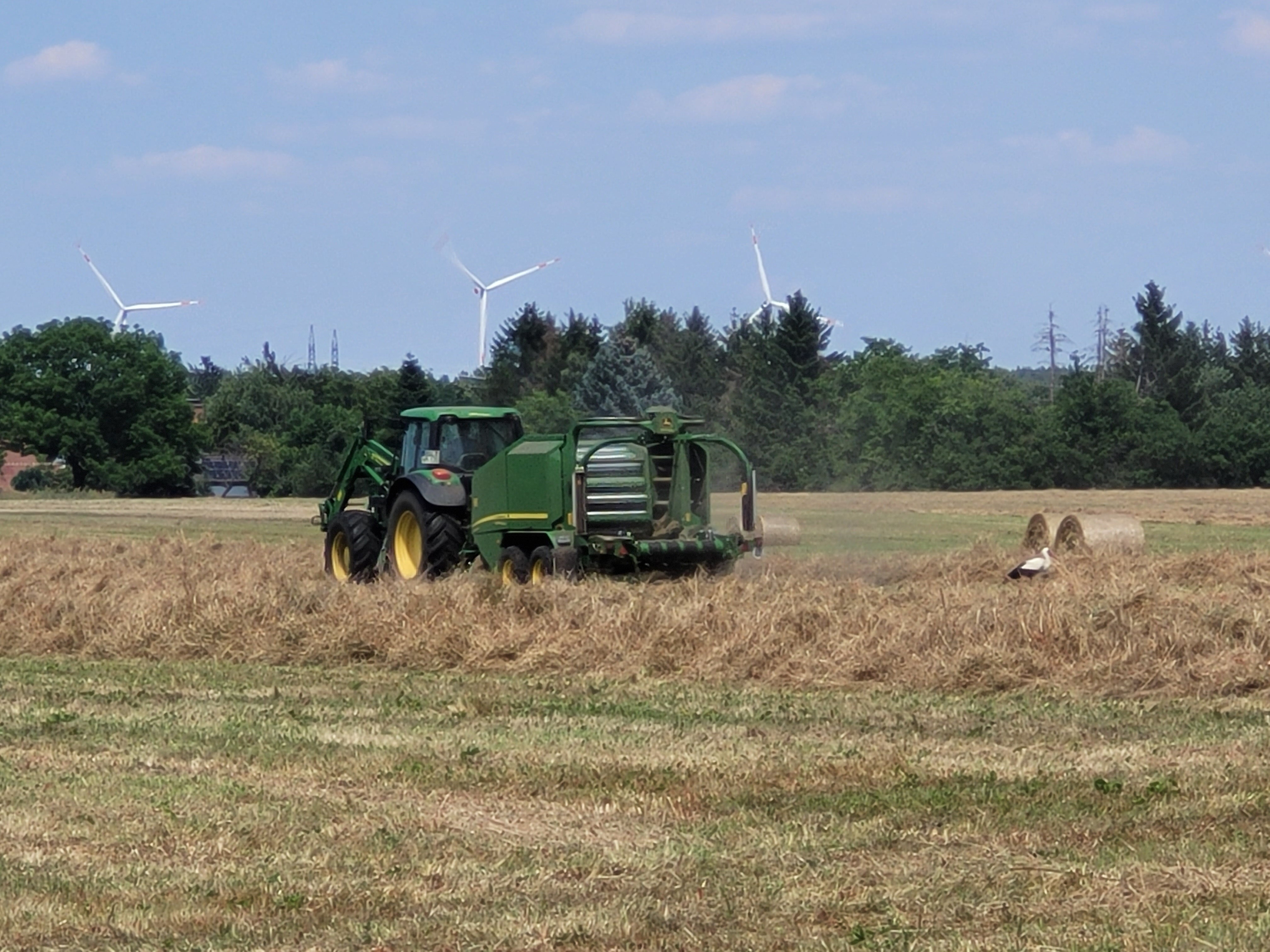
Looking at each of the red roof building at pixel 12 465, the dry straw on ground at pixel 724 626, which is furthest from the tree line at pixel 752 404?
the dry straw on ground at pixel 724 626

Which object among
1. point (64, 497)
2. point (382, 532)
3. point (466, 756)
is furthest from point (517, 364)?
point (466, 756)

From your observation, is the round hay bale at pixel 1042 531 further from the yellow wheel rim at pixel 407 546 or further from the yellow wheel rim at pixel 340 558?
the yellow wheel rim at pixel 340 558

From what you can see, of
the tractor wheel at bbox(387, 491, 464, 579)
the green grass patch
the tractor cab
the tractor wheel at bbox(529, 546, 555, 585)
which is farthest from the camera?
the tractor cab

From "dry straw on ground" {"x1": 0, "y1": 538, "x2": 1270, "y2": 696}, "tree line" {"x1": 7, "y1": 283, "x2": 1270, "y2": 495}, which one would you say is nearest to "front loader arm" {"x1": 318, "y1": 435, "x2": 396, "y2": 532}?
"dry straw on ground" {"x1": 0, "y1": 538, "x2": 1270, "y2": 696}

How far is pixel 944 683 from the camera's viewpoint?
40.5 feet

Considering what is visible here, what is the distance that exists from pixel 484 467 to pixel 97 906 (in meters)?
12.6

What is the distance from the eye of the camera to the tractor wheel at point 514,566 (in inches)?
707

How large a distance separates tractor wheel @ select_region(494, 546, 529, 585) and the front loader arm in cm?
321

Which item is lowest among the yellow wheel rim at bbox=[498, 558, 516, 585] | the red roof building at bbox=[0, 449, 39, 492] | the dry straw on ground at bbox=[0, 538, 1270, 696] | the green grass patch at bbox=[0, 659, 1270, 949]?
the green grass patch at bbox=[0, 659, 1270, 949]

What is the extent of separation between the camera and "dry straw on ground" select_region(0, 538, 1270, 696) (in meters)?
12.3

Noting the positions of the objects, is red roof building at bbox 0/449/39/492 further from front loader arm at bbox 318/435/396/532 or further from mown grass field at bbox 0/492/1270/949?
mown grass field at bbox 0/492/1270/949

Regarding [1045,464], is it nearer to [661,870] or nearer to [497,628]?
[497,628]

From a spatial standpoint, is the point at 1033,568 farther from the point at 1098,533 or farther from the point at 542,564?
the point at 1098,533

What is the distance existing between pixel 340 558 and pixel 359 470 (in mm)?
1276
